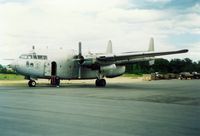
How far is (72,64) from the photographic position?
32312mm

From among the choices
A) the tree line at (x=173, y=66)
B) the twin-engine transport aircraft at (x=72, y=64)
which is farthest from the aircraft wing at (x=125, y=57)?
the tree line at (x=173, y=66)

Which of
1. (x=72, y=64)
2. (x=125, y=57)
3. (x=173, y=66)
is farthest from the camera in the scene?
(x=173, y=66)

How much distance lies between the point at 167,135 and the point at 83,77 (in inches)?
1027

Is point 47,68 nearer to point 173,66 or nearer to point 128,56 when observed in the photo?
point 128,56

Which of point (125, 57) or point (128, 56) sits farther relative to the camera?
point (125, 57)

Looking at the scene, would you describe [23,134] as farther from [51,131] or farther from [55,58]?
[55,58]

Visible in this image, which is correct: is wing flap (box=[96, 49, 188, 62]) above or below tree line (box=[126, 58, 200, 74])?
below

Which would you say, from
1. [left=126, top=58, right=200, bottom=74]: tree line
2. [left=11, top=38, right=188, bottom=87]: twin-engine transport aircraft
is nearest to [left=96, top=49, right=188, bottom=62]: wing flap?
[left=11, top=38, right=188, bottom=87]: twin-engine transport aircraft

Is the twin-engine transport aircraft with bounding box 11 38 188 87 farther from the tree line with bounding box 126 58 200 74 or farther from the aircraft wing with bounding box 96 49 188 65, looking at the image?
the tree line with bounding box 126 58 200 74

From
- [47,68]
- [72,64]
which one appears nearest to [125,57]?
[72,64]

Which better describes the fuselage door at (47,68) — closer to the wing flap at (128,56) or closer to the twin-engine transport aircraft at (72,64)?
the twin-engine transport aircraft at (72,64)

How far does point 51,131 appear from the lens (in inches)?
302

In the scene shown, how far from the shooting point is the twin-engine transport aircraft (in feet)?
95.9

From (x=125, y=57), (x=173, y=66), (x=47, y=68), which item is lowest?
(x=47, y=68)
